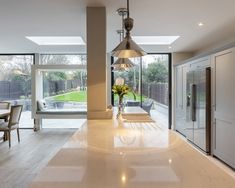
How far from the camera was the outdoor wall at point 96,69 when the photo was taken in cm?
359

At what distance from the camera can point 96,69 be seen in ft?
11.8

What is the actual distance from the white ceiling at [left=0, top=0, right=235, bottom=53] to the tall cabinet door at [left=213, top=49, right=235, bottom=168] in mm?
663

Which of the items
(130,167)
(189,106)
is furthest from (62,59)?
A: (130,167)

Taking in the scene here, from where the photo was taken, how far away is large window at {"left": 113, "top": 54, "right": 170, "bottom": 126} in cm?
861

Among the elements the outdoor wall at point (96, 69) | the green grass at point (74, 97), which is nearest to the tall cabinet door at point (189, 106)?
the green grass at point (74, 97)

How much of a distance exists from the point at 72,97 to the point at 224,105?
5338mm

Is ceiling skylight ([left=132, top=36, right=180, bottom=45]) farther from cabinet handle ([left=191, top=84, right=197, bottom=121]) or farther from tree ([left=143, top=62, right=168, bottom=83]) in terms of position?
tree ([left=143, top=62, right=168, bottom=83])

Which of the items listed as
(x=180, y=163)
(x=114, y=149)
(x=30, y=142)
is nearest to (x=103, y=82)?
(x=114, y=149)

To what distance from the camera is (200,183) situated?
1.14 metres

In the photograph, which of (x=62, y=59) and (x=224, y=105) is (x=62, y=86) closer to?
(x=62, y=59)

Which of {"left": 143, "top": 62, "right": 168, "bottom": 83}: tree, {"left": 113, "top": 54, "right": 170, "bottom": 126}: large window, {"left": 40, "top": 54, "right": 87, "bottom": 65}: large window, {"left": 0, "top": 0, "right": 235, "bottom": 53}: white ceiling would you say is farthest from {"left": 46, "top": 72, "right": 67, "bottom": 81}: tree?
{"left": 0, "top": 0, "right": 235, "bottom": 53}: white ceiling

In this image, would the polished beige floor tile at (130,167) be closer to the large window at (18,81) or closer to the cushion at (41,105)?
the cushion at (41,105)

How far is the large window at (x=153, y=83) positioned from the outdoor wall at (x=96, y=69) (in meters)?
4.97

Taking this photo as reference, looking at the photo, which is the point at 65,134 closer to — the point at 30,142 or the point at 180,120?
the point at 30,142
